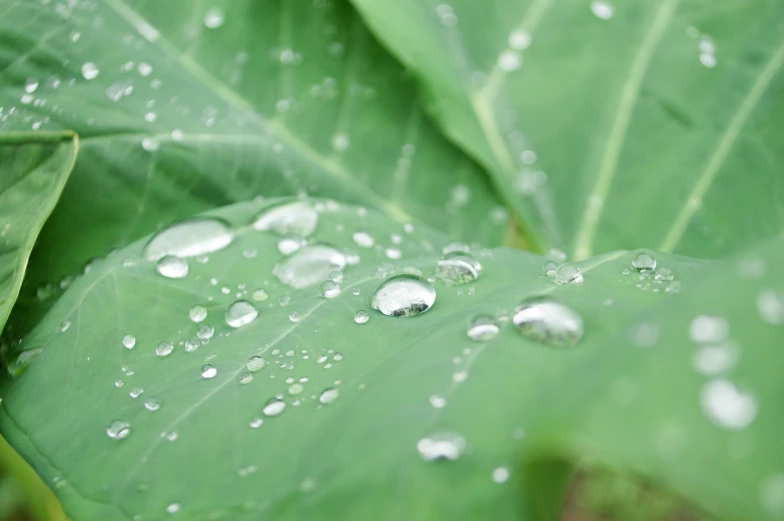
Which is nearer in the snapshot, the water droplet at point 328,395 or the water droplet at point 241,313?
the water droplet at point 328,395

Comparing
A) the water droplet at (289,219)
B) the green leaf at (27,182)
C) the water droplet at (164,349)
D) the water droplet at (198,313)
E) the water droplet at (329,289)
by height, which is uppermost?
the water droplet at (329,289)

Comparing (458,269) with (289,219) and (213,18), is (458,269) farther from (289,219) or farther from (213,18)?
(213,18)

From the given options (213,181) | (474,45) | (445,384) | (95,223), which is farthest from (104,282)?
(474,45)

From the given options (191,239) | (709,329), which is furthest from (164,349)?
(709,329)

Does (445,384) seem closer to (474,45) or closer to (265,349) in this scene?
(265,349)

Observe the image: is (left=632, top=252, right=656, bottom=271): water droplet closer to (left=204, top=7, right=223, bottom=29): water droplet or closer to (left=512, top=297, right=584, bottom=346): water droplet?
(left=512, top=297, right=584, bottom=346): water droplet

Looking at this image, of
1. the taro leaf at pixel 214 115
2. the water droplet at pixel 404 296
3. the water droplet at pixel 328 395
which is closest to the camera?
the water droplet at pixel 328 395

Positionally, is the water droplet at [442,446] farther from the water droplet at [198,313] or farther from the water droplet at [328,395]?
the water droplet at [198,313]

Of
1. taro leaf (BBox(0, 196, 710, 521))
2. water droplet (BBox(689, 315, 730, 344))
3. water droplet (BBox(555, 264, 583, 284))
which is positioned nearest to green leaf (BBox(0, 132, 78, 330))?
taro leaf (BBox(0, 196, 710, 521))

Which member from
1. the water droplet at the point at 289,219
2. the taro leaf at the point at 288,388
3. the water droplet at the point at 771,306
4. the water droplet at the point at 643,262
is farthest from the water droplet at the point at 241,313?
the water droplet at the point at 771,306
